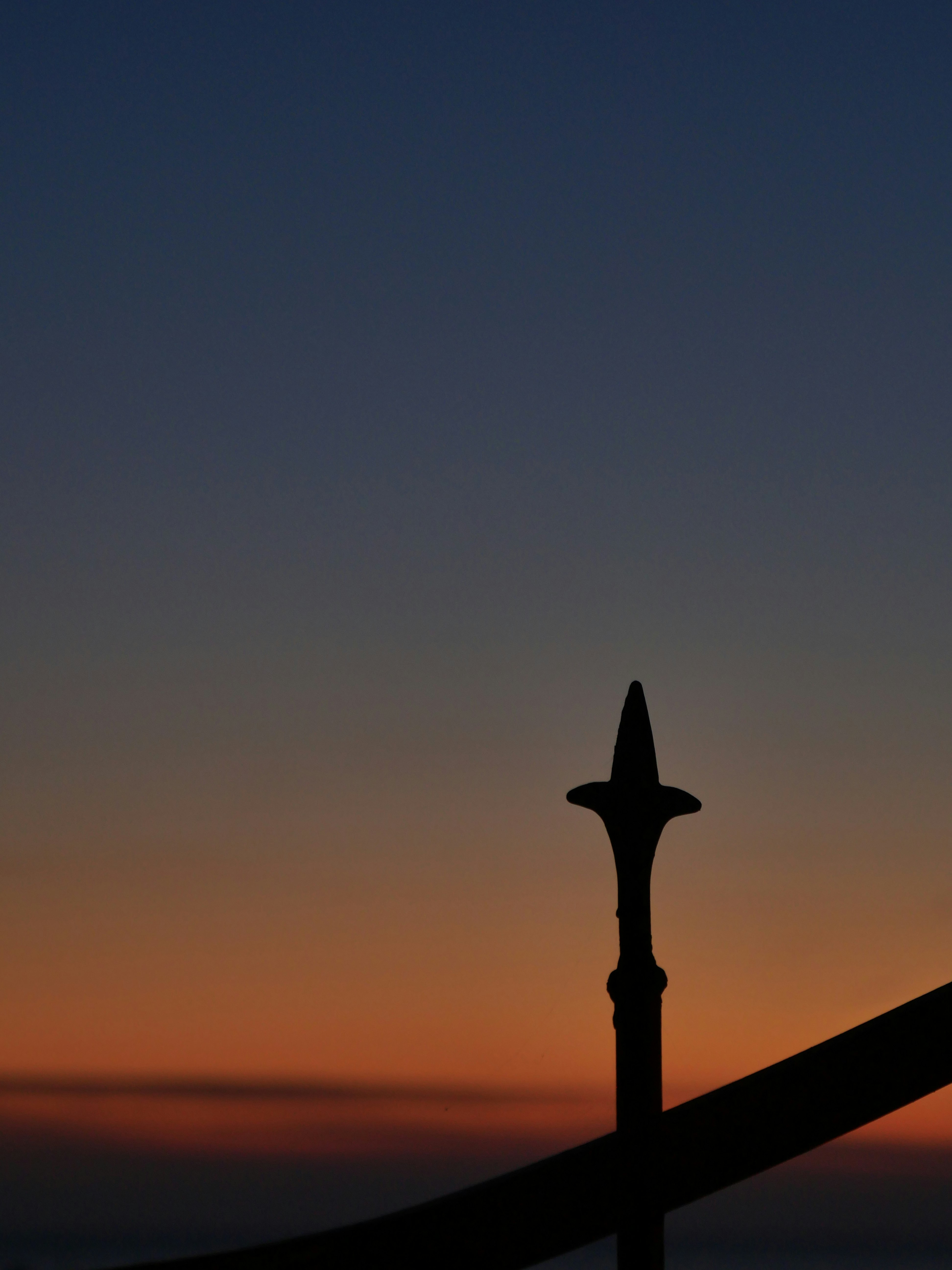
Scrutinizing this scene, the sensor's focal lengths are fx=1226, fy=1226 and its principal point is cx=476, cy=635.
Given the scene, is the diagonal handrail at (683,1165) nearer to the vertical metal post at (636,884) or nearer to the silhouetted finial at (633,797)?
the vertical metal post at (636,884)

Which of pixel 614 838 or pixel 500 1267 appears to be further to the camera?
pixel 614 838

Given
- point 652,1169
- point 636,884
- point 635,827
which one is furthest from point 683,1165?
point 635,827

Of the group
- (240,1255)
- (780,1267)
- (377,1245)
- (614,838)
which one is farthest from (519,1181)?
(780,1267)

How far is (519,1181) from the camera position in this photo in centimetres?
285

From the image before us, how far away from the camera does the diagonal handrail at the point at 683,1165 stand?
2.79m

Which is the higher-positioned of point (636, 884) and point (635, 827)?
point (635, 827)

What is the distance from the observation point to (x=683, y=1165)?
2.88 m

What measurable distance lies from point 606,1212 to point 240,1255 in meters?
0.85

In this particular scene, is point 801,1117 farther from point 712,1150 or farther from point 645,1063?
point 645,1063

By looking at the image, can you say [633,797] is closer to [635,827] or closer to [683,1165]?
[635,827]

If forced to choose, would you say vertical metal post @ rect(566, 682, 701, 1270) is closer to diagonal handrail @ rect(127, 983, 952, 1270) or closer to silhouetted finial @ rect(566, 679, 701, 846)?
silhouetted finial @ rect(566, 679, 701, 846)

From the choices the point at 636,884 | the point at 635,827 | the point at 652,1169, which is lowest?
the point at 652,1169

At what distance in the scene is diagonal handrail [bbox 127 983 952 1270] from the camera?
279 cm

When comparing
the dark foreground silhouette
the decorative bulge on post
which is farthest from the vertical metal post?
the dark foreground silhouette
